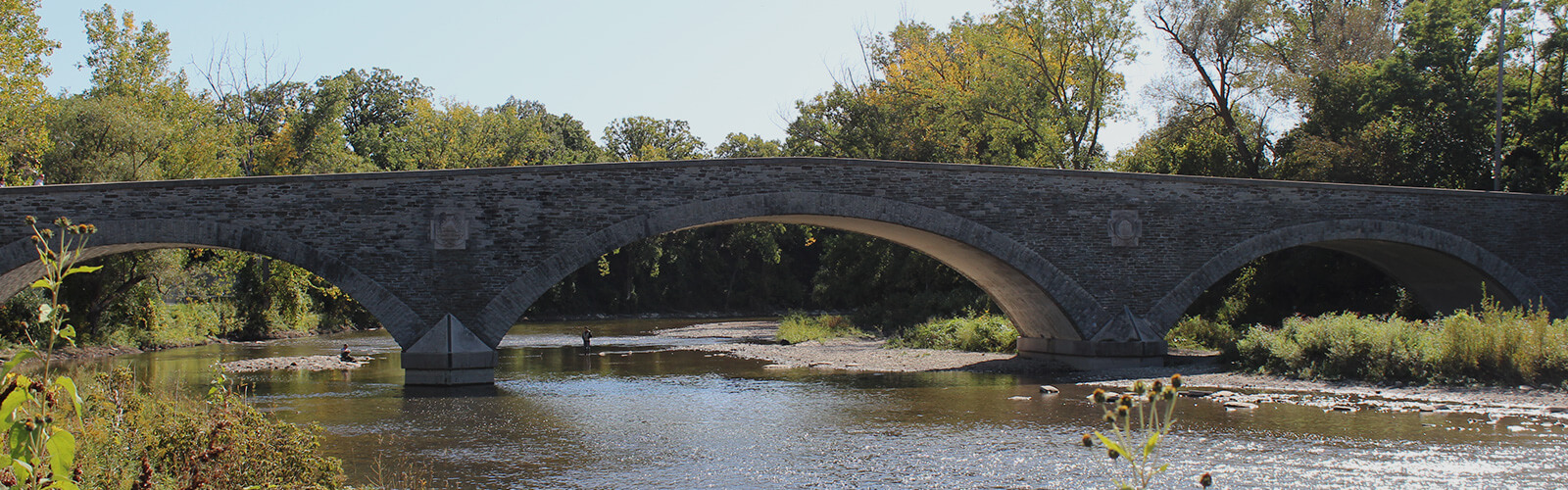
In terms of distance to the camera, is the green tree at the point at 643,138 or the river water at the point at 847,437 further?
the green tree at the point at 643,138

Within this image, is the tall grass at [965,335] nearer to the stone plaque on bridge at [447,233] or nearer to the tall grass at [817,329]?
the tall grass at [817,329]

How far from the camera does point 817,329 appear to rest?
35031 millimetres

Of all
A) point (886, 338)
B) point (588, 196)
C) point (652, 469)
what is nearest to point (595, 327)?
point (886, 338)

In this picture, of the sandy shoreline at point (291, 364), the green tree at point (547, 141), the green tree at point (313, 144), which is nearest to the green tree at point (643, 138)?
the green tree at point (547, 141)

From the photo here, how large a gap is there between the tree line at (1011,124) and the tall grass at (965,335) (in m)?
2.38

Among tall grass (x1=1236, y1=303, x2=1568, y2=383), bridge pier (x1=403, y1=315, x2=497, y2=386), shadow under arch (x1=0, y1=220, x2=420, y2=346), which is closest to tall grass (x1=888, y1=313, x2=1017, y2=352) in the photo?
tall grass (x1=1236, y1=303, x2=1568, y2=383)

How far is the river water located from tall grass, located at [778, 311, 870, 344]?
12.9m

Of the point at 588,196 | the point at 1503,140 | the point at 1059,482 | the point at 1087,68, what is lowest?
the point at 1059,482

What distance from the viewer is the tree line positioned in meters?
28.0

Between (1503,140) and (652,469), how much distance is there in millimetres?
26956

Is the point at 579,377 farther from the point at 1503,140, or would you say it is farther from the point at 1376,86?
the point at 1503,140

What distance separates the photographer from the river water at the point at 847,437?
1082 centimetres

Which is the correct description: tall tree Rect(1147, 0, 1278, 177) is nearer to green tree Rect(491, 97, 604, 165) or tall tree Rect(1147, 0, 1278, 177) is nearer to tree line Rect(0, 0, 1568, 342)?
tree line Rect(0, 0, 1568, 342)

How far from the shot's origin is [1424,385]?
17.6m
